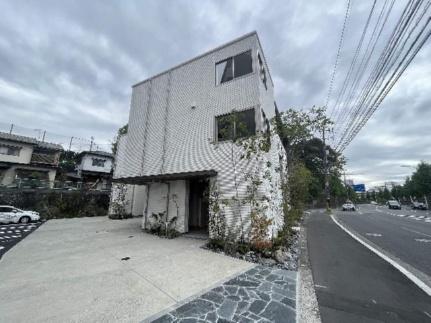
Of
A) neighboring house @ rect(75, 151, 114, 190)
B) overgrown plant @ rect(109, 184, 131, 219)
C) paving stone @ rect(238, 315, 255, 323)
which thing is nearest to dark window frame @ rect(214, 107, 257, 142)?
paving stone @ rect(238, 315, 255, 323)

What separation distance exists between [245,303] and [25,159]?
29.4 meters

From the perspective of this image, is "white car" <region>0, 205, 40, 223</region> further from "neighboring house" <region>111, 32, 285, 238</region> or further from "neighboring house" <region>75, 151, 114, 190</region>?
"neighboring house" <region>75, 151, 114, 190</region>

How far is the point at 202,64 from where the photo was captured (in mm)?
9984

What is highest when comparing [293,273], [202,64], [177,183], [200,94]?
[202,64]

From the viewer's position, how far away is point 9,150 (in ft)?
71.3

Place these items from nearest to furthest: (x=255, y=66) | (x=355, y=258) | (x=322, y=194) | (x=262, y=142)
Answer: (x=355, y=258) < (x=262, y=142) < (x=255, y=66) < (x=322, y=194)

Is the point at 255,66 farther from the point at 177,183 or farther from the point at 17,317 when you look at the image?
the point at 17,317

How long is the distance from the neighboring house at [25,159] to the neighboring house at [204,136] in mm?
15904

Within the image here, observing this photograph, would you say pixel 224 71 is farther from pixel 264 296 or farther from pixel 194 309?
pixel 194 309

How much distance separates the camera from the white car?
12789 mm

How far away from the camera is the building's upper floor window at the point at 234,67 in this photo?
8672 millimetres

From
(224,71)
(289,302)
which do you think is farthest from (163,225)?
(224,71)

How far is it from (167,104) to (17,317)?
9.51 meters

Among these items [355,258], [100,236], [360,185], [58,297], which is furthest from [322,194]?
[58,297]
